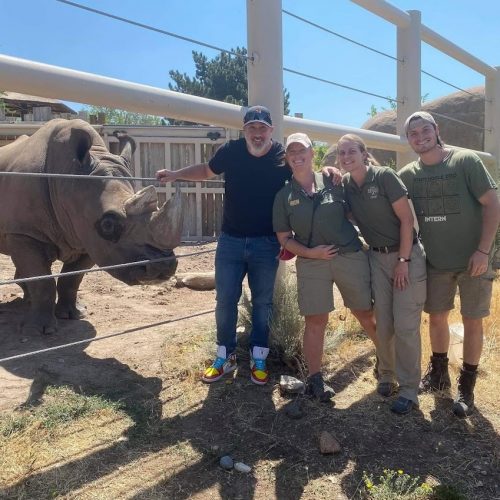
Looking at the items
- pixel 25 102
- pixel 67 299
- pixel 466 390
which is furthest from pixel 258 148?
pixel 25 102

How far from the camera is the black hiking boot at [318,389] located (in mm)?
3383

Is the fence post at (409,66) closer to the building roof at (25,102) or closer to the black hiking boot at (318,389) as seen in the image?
the black hiking boot at (318,389)

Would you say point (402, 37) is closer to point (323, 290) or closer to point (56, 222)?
point (323, 290)

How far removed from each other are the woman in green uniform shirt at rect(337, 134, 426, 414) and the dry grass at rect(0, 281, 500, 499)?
314mm

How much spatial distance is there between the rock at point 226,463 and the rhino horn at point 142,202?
184 centimetres

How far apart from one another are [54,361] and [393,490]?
107 inches

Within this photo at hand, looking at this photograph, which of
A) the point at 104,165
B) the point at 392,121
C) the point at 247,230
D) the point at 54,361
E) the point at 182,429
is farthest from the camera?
the point at 392,121

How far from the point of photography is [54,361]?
13.6 feet

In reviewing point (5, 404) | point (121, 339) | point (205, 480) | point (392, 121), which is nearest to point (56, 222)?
point (121, 339)

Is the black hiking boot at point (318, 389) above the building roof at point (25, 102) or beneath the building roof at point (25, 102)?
beneath

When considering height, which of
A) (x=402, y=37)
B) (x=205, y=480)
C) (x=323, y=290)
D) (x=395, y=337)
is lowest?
(x=205, y=480)

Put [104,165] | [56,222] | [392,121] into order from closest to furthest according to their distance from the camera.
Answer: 1. [104,165]
2. [56,222]
3. [392,121]

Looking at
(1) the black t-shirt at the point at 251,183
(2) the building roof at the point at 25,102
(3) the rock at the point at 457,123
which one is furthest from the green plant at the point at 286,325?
(2) the building roof at the point at 25,102

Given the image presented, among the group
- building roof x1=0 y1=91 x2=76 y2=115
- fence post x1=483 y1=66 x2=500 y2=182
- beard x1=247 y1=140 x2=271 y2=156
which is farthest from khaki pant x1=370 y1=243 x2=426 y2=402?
building roof x1=0 y1=91 x2=76 y2=115
